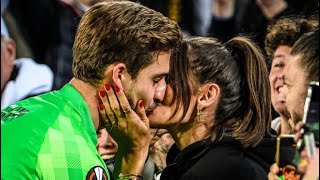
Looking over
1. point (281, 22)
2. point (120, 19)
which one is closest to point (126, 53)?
point (120, 19)

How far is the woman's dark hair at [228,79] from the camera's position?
3.75 metres

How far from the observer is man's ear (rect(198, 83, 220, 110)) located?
3775 mm

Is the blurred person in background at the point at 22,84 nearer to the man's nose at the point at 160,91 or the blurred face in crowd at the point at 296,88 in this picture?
the man's nose at the point at 160,91

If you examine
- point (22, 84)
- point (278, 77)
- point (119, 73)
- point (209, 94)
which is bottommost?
point (22, 84)

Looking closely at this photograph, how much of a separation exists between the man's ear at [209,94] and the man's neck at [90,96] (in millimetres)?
487

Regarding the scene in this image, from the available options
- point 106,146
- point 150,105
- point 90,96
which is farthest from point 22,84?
point 90,96

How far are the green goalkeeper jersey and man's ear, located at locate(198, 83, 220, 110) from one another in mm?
625

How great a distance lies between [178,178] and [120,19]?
0.67 metres

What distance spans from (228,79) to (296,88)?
552mm

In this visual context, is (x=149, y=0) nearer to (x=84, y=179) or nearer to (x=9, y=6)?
(x=9, y=6)

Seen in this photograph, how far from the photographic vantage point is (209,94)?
3.78 metres

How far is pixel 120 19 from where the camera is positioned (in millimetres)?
3529

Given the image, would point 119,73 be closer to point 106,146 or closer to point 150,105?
point 150,105

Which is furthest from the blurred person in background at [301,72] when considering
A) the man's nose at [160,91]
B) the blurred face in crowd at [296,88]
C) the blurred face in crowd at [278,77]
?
the blurred face in crowd at [278,77]
